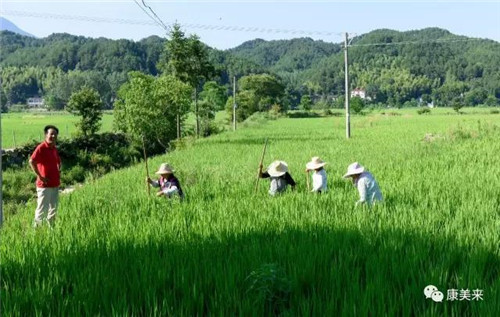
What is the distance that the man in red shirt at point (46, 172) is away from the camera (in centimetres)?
679

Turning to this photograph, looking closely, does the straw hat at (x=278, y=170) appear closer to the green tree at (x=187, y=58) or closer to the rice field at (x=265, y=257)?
the rice field at (x=265, y=257)

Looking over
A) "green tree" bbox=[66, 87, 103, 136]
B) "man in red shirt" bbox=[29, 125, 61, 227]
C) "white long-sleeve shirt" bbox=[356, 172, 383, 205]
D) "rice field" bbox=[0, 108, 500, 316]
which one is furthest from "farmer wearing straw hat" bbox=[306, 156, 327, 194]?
"green tree" bbox=[66, 87, 103, 136]

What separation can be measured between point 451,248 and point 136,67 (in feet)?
375

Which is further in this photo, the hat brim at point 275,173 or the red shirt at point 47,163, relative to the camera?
the hat brim at point 275,173

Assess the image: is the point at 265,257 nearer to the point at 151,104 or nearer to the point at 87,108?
the point at 151,104

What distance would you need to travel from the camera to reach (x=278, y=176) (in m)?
7.46

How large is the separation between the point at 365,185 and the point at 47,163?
4.17m

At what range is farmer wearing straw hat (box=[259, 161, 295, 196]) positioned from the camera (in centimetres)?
733

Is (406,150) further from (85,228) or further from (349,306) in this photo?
(349,306)

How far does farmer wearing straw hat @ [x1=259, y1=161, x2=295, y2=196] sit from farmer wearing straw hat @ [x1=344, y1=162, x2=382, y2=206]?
139 centimetres

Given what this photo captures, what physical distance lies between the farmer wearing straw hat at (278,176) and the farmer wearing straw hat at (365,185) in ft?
4.56

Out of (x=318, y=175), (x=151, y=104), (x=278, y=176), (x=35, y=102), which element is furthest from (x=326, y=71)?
(x=318, y=175)

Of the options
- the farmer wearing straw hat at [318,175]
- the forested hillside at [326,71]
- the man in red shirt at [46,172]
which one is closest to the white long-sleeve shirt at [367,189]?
the farmer wearing straw hat at [318,175]

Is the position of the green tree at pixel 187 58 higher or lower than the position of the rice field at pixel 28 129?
higher
